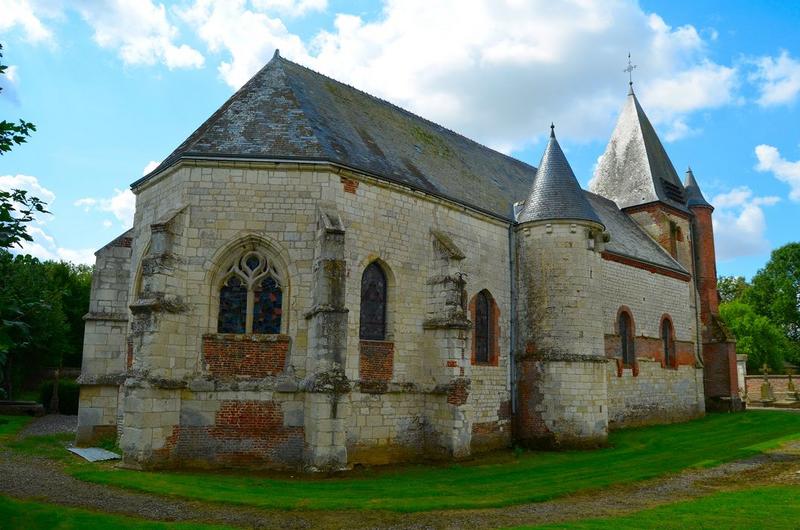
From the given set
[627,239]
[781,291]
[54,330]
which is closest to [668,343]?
[627,239]

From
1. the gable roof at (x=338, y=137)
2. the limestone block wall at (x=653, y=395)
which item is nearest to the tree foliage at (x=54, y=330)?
the gable roof at (x=338, y=137)

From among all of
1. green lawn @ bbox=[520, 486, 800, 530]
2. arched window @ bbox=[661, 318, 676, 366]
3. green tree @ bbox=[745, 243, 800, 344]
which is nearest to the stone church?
arched window @ bbox=[661, 318, 676, 366]

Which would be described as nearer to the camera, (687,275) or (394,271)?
(394,271)

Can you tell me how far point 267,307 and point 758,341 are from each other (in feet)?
156

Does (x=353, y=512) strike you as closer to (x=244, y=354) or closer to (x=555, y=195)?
(x=244, y=354)

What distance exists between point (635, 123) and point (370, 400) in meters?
24.3

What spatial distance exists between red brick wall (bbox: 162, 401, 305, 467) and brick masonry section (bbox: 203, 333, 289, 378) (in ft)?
2.18

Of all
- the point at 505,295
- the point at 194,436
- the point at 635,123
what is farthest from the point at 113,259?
the point at 635,123

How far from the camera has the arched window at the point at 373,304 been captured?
1450cm

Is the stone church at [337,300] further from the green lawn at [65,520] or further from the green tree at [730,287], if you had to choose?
the green tree at [730,287]

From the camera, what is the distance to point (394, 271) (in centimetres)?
1489

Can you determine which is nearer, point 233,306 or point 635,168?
point 233,306

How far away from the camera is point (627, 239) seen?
83.4 feet

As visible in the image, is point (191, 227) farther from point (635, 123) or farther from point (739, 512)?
point (635, 123)
